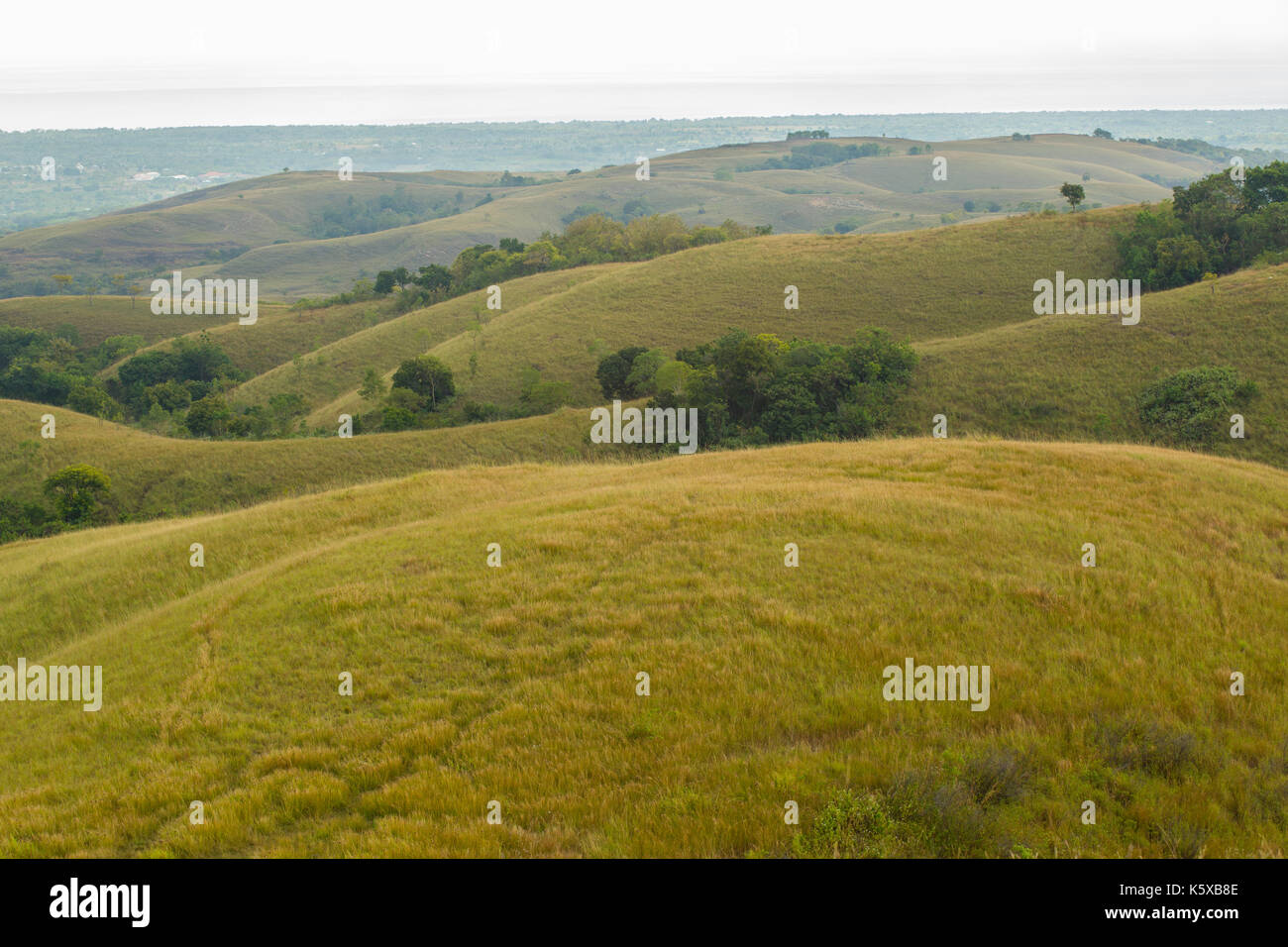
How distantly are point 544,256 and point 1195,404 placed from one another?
86.7 meters

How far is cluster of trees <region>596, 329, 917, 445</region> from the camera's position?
154 ft

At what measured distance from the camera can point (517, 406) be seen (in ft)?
203

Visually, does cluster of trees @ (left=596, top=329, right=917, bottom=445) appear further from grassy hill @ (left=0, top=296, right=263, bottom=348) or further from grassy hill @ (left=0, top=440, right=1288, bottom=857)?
grassy hill @ (left=0, top=296, right=263, bottom=348)

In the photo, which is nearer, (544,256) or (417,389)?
(417,389)

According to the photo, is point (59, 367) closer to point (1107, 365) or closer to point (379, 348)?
point (379, 348)

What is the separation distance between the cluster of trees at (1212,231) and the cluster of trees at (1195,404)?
27198mm

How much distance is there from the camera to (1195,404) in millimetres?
42000

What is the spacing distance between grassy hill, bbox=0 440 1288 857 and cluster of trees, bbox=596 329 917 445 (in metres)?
26.7

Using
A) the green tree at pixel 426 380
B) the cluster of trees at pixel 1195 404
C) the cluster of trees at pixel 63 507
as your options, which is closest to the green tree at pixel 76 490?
the cluster of trees at pixel 63 507

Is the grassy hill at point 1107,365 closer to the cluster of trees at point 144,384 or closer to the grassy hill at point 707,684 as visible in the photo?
the grassy hill at point 707,684

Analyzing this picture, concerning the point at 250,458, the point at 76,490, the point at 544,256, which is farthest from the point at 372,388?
the point at 544,256

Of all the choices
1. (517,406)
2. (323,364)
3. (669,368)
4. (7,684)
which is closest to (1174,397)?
(669,368)

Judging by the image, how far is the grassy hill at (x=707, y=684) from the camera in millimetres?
8070

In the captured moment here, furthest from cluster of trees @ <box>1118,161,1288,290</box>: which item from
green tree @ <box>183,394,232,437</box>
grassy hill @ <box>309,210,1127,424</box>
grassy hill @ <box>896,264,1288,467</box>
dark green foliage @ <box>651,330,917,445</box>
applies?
green tree @ <box>183,394,232,437</box>
